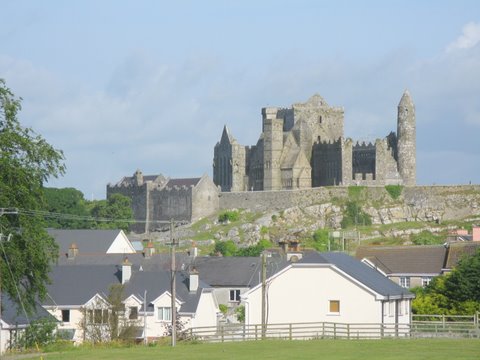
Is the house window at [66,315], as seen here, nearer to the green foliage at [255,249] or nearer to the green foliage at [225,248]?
the green foliage at [255,249]

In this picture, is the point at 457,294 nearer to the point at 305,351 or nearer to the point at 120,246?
the point at 305,351

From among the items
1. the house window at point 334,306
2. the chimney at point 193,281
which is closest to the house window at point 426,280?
the chimney at point 193,281

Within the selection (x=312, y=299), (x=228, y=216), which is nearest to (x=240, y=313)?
(x=312, y=299)

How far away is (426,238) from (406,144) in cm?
1948

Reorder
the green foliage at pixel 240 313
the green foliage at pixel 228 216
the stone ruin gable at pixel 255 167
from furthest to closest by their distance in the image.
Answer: the stone ruin gable at pixel 255 167
the green foliage at pixel 228 216
the green foliage at pixel 240 313

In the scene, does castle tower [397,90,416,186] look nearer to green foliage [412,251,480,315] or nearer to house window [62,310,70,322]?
green foliage [412,251,480,315]

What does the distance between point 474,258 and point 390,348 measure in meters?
22.3

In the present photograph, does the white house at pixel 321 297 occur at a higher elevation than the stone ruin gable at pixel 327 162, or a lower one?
lower

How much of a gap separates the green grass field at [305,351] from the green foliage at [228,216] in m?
73.9

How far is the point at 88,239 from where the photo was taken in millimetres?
103812

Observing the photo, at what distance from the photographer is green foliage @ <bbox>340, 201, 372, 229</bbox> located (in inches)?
5251

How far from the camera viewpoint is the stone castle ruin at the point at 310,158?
137m

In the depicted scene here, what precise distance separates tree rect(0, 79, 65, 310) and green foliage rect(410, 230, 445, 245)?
194ft

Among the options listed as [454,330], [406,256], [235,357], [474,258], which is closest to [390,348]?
[235,357]
